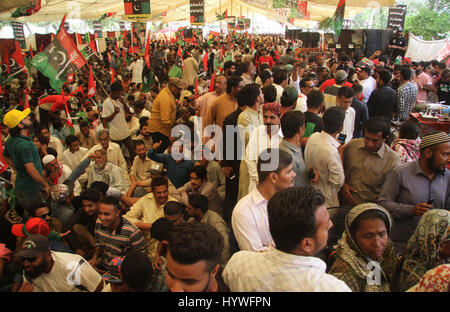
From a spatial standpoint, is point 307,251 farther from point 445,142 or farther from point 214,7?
point 214,7

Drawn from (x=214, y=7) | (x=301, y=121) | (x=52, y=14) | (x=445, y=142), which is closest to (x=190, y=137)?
(x=301, y=121)

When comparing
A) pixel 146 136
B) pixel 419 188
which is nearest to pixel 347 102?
pixel 419 188

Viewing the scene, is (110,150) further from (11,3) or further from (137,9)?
(137,9)

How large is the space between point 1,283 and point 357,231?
291 centimetres

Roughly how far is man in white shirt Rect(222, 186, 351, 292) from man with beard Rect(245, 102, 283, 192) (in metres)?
1.59

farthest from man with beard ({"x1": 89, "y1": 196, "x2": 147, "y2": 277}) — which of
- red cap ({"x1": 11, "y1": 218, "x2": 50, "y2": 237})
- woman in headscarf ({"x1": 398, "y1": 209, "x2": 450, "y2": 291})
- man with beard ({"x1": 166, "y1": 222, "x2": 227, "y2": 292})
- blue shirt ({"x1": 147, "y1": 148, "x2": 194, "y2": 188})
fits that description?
woman in headscarf ({"x1": 398, "y1": 209, "x2": 450, "y2": 291})

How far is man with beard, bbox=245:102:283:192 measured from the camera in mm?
3316

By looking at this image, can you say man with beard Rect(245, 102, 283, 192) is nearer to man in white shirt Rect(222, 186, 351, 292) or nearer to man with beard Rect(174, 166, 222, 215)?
man with beard Rect(174, 166, 222, 215)

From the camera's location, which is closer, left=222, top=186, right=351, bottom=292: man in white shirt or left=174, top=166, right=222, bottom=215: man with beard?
left=222, top=186, right=351, bottom=292: man in white shirt

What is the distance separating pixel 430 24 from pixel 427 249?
25462 millimetres

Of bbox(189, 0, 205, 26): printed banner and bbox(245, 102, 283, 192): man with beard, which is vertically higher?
bbox(189, 0, 205, 26): printed banner

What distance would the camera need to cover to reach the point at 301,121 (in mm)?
3098

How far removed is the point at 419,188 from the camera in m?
2.83

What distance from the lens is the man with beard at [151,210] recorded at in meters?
3.56
